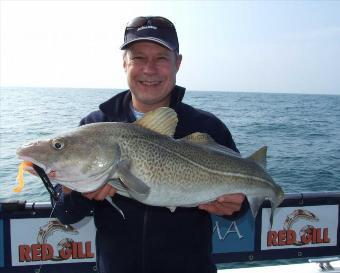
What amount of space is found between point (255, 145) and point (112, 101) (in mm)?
15451

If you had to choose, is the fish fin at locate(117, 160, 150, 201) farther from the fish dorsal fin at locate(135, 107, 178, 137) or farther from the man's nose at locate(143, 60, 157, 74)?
the man's nose at locate(143, 60, 157, 74)

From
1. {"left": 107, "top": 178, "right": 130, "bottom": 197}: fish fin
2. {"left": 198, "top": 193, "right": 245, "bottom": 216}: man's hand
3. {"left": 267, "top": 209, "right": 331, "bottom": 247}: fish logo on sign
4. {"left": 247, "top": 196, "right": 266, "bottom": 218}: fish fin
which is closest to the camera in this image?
{"left": 107, "top": 178, "right": 130, "bottom": 197}: fish fin

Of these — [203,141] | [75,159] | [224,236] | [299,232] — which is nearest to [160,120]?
[203,141]

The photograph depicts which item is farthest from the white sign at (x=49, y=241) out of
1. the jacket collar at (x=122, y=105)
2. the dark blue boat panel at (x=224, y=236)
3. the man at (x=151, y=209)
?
the jacket collar at (x=122, y=105)

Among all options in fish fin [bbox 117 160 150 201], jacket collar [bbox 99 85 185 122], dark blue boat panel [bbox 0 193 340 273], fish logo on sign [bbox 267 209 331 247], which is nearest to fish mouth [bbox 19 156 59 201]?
fish fin [bbox 117 160 150 201]

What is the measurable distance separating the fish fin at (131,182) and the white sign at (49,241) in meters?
2.08

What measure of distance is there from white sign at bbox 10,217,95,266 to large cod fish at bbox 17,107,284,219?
6.55 feet

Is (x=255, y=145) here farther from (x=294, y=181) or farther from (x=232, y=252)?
(x=232, y=252)

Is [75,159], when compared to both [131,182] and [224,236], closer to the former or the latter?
[131,182]

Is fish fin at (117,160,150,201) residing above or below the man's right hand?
above

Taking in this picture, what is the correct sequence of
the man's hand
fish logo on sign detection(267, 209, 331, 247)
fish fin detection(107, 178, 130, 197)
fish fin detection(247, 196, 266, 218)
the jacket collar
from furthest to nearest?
fish logo on sign detection(267, 209, 331, 247) → the jacket collar → fish fin detection(247, 196, 266, 218) → the man's hand → fish fin detection(107, 178, 130, 197)

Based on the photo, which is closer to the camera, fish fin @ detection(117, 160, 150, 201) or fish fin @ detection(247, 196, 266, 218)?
fish fin @ detection(117, 160, 150, 201)

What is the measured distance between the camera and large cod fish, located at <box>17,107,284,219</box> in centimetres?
230

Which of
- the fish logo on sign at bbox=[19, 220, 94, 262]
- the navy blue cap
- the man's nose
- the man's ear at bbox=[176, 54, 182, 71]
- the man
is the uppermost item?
the navy blue cap
